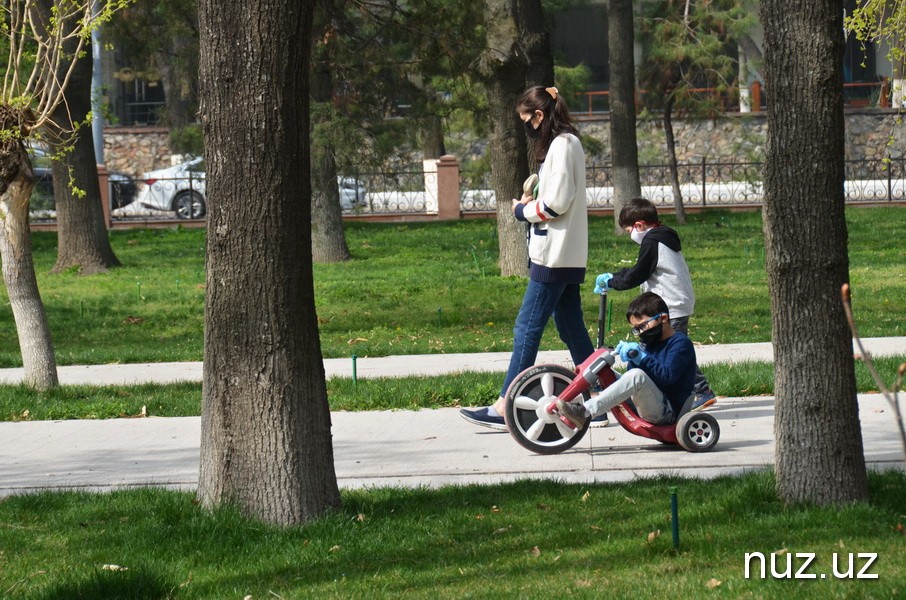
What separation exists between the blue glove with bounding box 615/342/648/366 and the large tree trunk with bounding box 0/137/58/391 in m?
4.92

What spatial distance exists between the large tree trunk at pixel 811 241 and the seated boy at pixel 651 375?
1.32 metres

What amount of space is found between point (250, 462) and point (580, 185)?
2681 millimetres

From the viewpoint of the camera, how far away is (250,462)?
491 cm

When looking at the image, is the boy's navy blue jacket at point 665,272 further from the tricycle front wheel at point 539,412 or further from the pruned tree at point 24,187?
the pruned tree at point 24,187

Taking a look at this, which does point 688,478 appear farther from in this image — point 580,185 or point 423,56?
point 423,56

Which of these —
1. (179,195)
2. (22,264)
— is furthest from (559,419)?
(179,195)

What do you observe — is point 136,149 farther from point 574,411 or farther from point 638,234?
point 574,411

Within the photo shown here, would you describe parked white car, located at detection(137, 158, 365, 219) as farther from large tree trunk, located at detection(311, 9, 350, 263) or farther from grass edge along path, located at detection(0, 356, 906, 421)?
grass edge along path, located at detection(0, 356, 906, 421)

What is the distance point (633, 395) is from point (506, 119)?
927cm

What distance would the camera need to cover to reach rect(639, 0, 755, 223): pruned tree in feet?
75.6

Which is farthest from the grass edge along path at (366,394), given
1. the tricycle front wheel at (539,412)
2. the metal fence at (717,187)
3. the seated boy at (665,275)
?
the metal fence at (717,187)

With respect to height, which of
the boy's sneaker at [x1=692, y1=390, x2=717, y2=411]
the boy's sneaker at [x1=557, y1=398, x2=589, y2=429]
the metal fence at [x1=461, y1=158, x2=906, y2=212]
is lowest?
the boy's sneaker at [x1=692, y1=390, x2=717, y2=411]

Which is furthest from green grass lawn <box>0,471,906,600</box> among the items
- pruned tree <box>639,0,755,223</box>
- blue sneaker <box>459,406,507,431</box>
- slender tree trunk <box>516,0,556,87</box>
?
pruned tree <box>639,0,755,223</box>

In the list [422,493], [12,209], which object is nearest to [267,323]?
[422,493]
